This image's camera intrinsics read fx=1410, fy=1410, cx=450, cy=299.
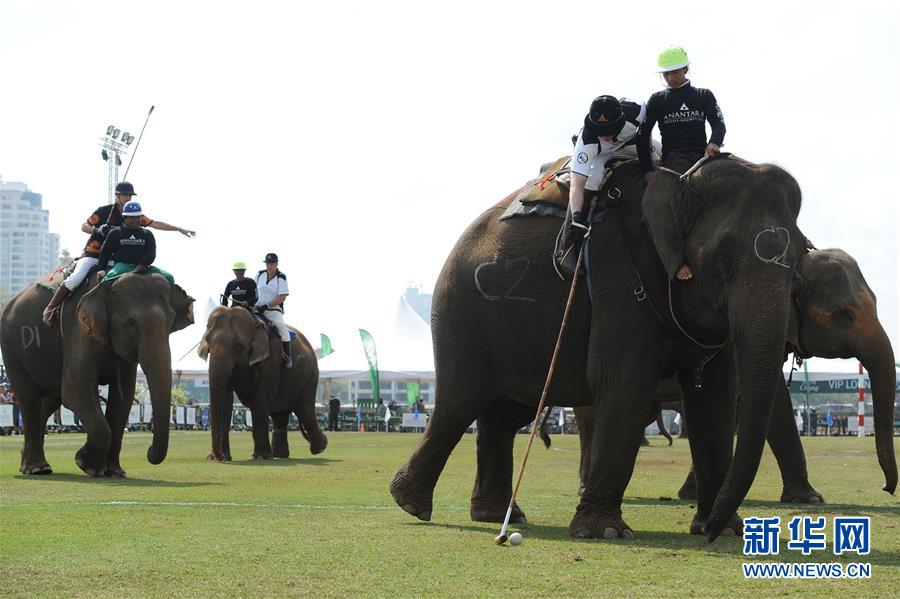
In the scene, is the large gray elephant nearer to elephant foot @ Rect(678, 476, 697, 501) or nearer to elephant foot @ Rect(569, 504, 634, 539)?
elephant foot @ Rect(678, 476, 697, 501)

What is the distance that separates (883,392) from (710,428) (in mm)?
2425

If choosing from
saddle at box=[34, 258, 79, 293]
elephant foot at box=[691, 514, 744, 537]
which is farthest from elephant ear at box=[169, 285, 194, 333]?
elephant foot at box=[691, 514, 744, 537]

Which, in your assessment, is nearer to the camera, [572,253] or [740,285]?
[740,285]

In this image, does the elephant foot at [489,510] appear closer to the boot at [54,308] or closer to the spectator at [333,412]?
the boot at [54,308]

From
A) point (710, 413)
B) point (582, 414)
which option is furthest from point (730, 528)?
point (582, 414)

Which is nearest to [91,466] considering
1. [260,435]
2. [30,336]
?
[30,336]

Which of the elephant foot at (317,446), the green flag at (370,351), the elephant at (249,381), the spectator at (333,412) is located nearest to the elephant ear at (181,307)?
the elephant at (249,381)

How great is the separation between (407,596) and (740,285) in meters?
3.95

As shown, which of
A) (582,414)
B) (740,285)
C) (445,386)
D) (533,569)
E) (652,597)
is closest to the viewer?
(652,597)

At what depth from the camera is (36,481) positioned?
18.5 meters

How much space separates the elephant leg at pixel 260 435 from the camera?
28.2 metres

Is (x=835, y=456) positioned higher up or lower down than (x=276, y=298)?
lower down

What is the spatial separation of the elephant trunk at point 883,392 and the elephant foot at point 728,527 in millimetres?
1323

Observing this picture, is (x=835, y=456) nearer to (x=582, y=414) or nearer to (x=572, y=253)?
(x=582, y=414)
